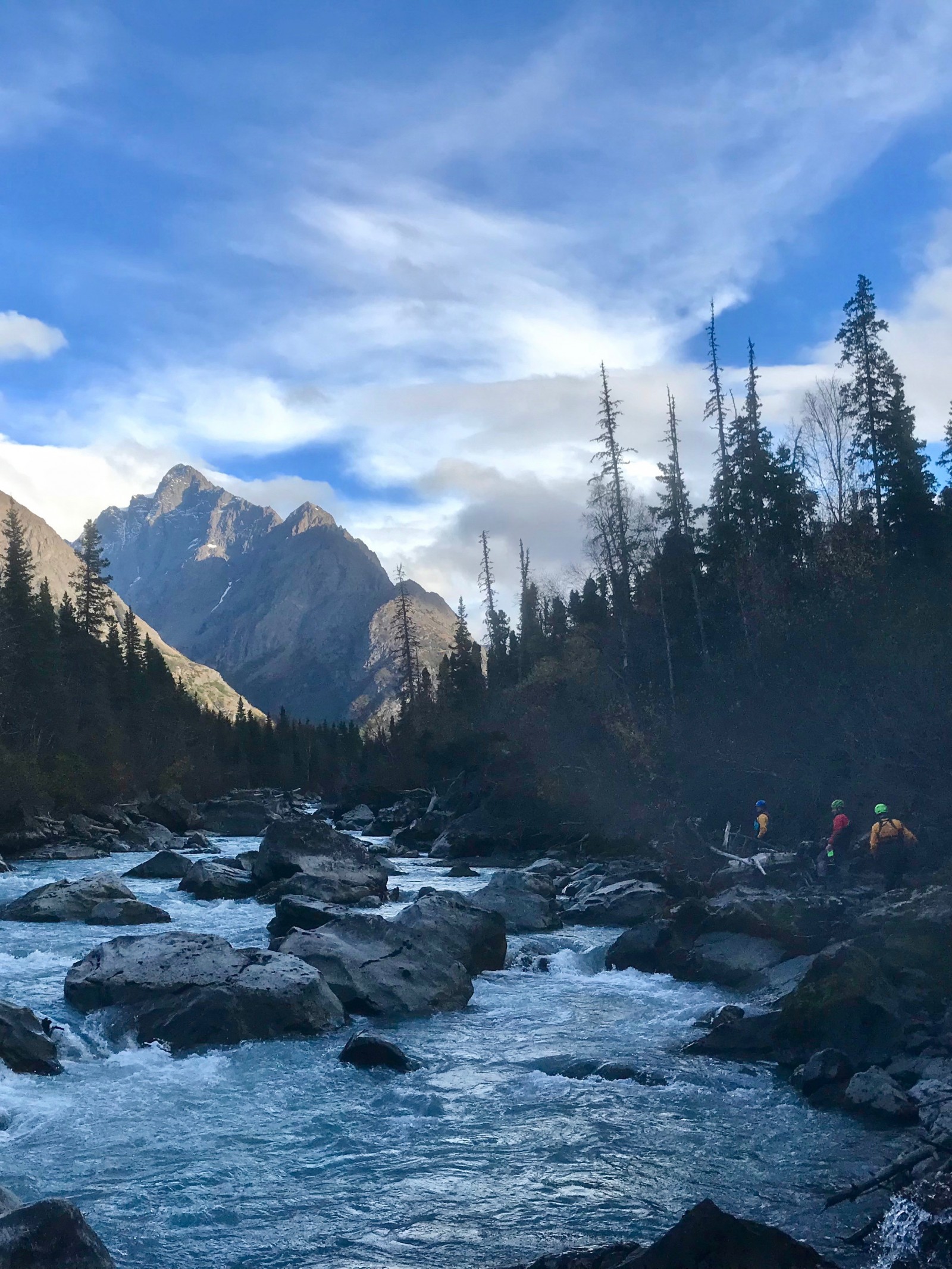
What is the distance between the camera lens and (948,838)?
65.8ft

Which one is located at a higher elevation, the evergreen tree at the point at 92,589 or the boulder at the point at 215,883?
the evergreen tree at the point at 92,589

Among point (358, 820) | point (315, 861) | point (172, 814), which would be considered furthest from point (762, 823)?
point (358, 820)

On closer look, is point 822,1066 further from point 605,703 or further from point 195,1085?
point 605,703

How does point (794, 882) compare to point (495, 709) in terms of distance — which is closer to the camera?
point (794, 882)

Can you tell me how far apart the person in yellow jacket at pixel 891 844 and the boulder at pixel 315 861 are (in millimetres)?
12169

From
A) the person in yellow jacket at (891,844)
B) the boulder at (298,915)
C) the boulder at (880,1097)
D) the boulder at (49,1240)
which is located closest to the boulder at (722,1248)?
the boulder at (49,1240)

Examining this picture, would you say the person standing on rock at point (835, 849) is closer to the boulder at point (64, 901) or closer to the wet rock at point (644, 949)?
the wet rock at point (644, 949)

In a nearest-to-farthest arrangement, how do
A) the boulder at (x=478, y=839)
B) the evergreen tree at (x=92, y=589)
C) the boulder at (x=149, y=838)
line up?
the boulder at (x=478, y=839) < the boulder at (x=149, y=838) < the evergreen tree at (x=92, y=589)

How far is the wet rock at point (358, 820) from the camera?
177 ft

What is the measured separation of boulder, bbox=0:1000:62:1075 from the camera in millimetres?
11047

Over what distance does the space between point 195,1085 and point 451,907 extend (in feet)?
22.7

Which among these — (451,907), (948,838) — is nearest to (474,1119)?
(451,907)

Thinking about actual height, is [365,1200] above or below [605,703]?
below

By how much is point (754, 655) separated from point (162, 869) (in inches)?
868
